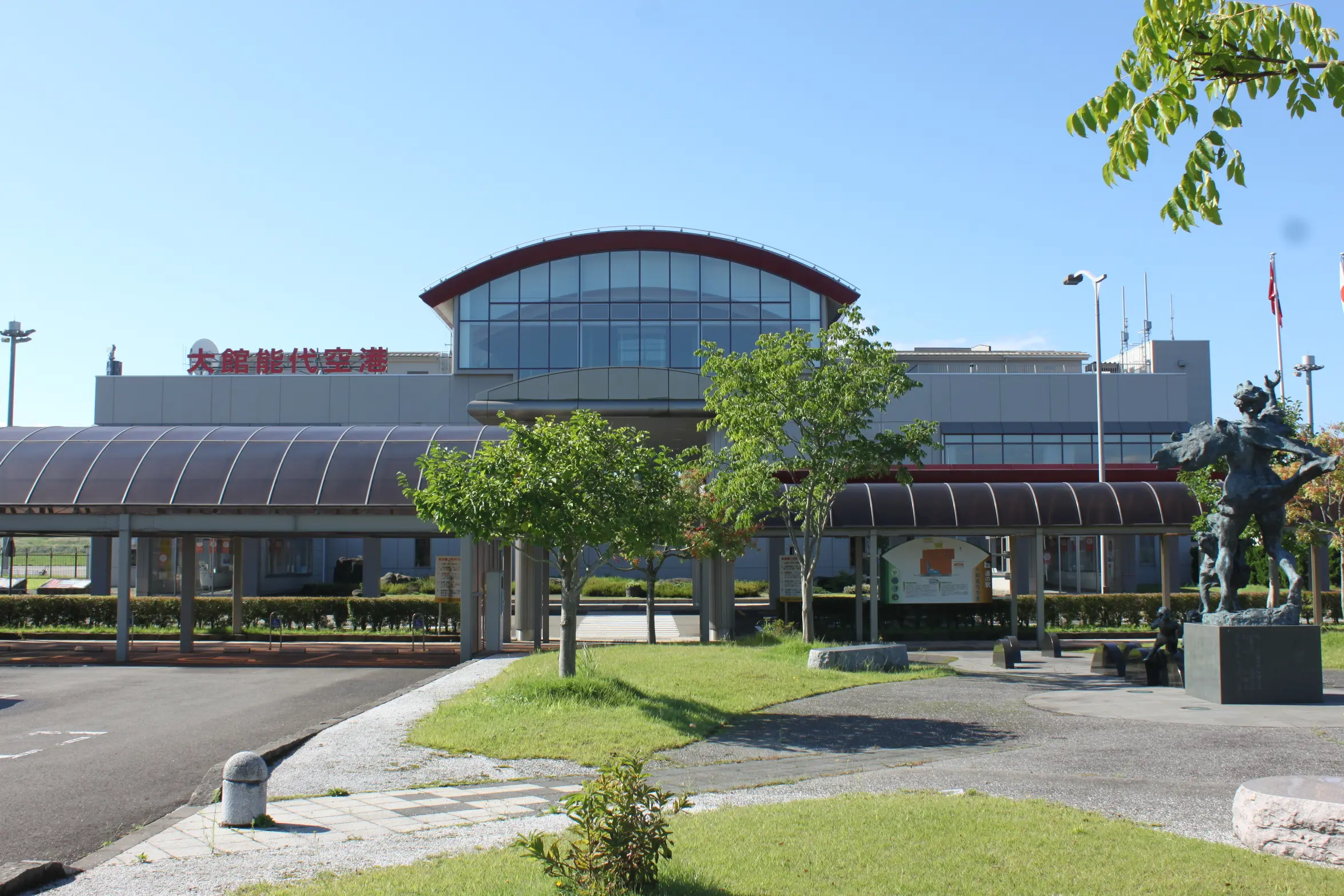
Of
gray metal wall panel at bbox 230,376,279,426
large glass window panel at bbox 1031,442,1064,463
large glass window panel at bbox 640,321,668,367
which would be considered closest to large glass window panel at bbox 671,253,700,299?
large glass window panel at bbox 640,321,668,367

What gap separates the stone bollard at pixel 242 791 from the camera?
26.7 feet

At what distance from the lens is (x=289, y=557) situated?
48.4 meters

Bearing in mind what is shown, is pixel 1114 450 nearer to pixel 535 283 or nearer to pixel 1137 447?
pixel 1137 447

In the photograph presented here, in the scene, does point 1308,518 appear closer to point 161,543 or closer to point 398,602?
point 398,602

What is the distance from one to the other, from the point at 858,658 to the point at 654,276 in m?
27.1

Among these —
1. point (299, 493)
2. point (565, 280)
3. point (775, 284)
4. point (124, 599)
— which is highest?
point (565, 280)

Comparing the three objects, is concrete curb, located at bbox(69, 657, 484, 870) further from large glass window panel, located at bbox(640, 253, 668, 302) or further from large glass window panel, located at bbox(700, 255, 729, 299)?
large glass window panel, located at bbox(700, 255, 729, 299)

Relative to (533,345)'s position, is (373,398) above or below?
below

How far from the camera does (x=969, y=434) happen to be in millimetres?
45688

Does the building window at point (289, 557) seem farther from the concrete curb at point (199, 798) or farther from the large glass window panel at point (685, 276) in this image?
the concrete curb at point (199, 798)

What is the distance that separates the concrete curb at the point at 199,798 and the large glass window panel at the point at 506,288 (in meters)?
30.7

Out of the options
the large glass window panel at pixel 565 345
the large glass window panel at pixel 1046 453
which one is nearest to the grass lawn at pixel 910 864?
the large glass window panel at pixel 565 345

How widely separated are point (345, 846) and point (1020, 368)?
52.1 meters

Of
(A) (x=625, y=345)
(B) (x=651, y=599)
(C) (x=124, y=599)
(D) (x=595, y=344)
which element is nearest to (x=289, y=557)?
(D) (x=595, y=344)
